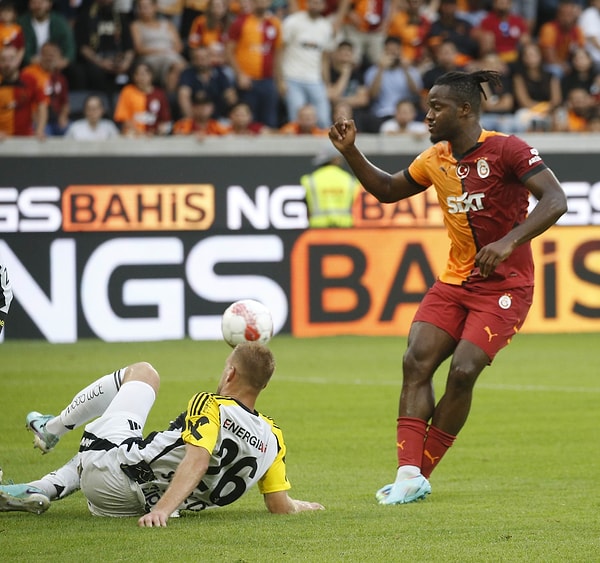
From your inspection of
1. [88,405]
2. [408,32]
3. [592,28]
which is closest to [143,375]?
[88,405]

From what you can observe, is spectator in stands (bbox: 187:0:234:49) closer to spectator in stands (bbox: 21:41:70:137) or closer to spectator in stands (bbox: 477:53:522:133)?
spectator in stands (bbox: 21:41:70:137)

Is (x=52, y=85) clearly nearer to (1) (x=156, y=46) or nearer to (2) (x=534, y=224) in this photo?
(1) (x=156, y=46)

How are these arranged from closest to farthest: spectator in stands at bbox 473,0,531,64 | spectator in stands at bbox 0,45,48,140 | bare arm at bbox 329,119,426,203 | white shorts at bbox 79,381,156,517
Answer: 1. white shorts at bbox 79,381,156,517
2. bare arm at bbox 329,119,426,203
3. spectator in stands at bbox 0,45,48,140
4. spectator in stands at bbox 473,0,531,64

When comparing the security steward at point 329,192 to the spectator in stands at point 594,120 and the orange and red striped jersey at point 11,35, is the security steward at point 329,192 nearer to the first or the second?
the spectator in stands at point 594,120

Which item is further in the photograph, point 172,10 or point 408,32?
point 408,32

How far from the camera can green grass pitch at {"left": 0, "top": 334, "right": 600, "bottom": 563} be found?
5.35 meters

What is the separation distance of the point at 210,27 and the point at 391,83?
281 cm

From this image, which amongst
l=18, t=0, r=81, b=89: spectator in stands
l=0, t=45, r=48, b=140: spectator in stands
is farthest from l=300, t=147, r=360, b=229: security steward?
l=18, t=0, r=81, b=89: spectator in stands

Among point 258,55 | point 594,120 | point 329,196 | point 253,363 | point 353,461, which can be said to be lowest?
point 329,196

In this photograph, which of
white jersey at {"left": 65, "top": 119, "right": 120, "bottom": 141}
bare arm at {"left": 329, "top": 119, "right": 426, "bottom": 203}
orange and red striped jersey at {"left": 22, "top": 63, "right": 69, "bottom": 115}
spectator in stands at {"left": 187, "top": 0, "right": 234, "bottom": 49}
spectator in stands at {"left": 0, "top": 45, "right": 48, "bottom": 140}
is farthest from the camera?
spectator in stands at {"left": 187, "top": 0, "right": 234, "bottom": 49}

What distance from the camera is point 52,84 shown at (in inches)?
664

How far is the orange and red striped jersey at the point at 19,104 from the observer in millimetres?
16484

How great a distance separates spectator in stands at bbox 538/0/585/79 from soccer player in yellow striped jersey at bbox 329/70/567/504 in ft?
45.6

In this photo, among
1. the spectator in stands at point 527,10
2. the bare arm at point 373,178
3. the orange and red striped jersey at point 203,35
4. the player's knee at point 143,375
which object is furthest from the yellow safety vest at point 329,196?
the player's knee at point 143,375
